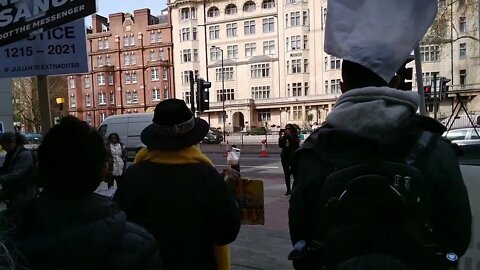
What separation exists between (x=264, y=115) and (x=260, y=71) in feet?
19.2

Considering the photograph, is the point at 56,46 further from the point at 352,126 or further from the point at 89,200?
the point at 352,126

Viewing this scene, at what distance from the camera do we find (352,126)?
5.04 ft

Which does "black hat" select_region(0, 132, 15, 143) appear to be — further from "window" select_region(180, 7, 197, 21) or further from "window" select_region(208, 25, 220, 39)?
"window" select_region(180, 7, 197, 21)

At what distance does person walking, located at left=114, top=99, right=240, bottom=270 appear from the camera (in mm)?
2365

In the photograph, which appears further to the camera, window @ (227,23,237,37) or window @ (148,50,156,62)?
window @ (148,50,156,62)

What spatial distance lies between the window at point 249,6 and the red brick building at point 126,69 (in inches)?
495

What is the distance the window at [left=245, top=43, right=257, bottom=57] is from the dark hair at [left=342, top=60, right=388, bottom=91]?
6003cm

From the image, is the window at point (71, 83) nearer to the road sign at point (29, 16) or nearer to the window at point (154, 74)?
the window at point (154, 74)

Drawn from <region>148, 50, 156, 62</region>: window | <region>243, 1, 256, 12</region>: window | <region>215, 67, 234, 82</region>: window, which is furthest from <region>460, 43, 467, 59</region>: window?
<region>148, 50, 156, 62</region>: window

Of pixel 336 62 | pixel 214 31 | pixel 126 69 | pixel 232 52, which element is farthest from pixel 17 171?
pixel 126 69

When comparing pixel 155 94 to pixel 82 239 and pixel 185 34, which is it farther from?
pixel 82 239

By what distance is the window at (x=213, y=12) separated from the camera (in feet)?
204

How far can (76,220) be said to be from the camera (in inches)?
61.2

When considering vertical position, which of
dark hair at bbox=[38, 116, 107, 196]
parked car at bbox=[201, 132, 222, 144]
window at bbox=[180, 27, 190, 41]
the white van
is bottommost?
parked car at bbox=[201, 132, 222, 144]
